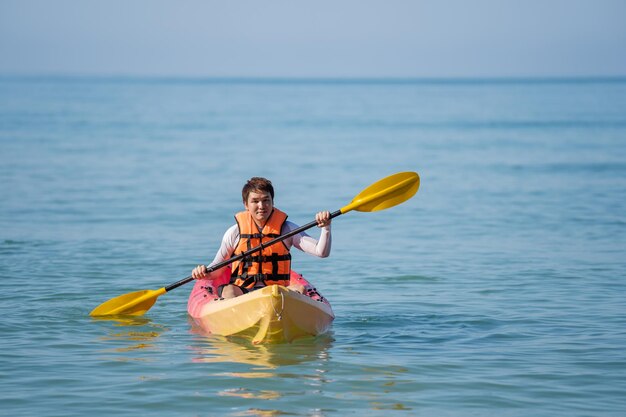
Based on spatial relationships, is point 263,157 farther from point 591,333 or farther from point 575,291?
point 591,333

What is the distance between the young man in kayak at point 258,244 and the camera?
7520 mm

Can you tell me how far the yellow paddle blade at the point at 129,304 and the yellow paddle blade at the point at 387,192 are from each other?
5.69 feet

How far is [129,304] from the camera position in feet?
26.7

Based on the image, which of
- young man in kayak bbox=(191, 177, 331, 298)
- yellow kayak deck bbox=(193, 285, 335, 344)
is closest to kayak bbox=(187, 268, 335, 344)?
yellow kayak deck bbox=(193, 285, 335, 344)

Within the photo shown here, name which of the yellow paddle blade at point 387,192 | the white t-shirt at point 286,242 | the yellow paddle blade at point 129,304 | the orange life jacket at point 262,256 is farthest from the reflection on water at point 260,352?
the yellow paddle blade at point 387,192

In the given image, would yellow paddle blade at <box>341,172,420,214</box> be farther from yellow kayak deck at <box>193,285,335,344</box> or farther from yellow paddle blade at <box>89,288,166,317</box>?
yellow paddle blade at <box>89,288,166,317</box>

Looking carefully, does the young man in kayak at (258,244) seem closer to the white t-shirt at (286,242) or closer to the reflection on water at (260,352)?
the white t-shirt at (286,242)

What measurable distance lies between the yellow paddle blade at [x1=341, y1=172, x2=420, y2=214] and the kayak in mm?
809

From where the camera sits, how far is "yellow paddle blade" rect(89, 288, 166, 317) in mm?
8109

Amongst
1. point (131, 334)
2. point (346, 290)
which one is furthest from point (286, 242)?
point (346, 290)

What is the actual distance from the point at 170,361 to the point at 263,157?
794 inches

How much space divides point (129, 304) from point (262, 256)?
1.24m

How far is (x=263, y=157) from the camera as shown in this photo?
26.9 metres

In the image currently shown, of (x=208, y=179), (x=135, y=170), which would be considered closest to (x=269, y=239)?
(x=208, y=179)
